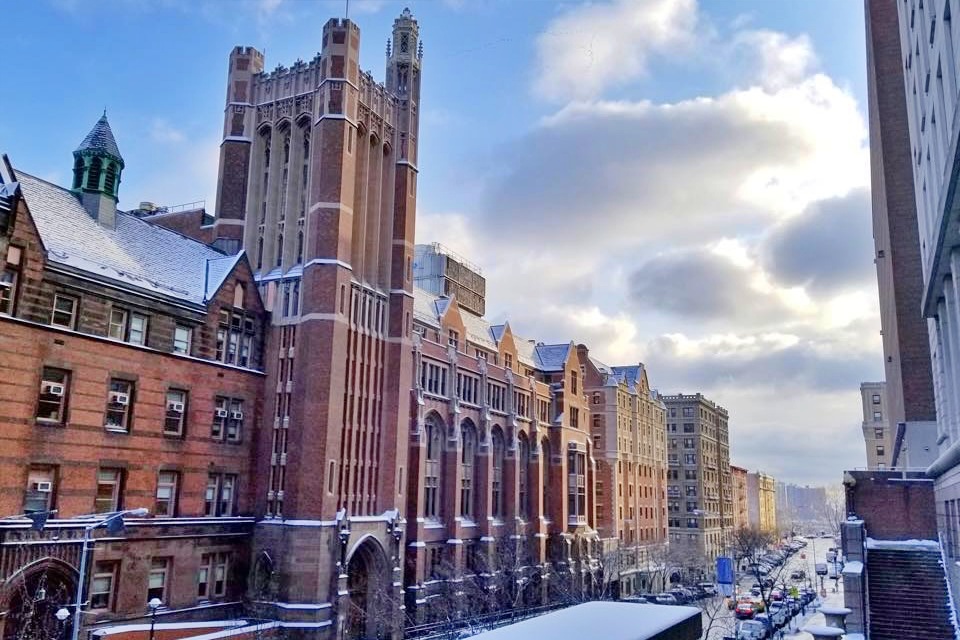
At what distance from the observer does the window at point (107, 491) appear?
34781 millimetres

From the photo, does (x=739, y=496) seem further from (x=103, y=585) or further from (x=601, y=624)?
(x=601, y=624)

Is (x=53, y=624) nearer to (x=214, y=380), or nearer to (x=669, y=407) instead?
(x=214, y=380)

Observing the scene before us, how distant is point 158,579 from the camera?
36.9m

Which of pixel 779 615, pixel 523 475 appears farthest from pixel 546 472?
pixel 779 615

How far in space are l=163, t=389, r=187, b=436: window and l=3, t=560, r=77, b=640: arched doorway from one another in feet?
28.1

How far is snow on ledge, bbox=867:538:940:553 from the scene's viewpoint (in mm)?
39562

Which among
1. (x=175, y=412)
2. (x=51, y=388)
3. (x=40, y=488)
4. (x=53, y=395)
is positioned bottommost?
(x=40, y=488)

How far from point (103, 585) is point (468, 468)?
34291 mm

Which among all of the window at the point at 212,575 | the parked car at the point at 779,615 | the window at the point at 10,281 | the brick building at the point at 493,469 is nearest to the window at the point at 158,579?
the window at the point at 212,575

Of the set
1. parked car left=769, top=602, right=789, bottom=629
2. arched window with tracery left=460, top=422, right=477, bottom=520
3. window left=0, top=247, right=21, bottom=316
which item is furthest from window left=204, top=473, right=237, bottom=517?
parked car left=769, top=602, right=789, bottom=629

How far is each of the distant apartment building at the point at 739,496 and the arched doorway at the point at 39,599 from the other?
130 meters

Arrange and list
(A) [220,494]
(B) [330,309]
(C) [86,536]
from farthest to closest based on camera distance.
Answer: (B) [330,309] < (A) [220,494] < (C) [86,536]

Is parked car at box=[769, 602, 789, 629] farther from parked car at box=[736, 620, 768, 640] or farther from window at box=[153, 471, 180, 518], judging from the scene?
window at box=[153, 471, 180, 518]

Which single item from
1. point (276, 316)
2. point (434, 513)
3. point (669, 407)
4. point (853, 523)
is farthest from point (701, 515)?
point (276, 316)
